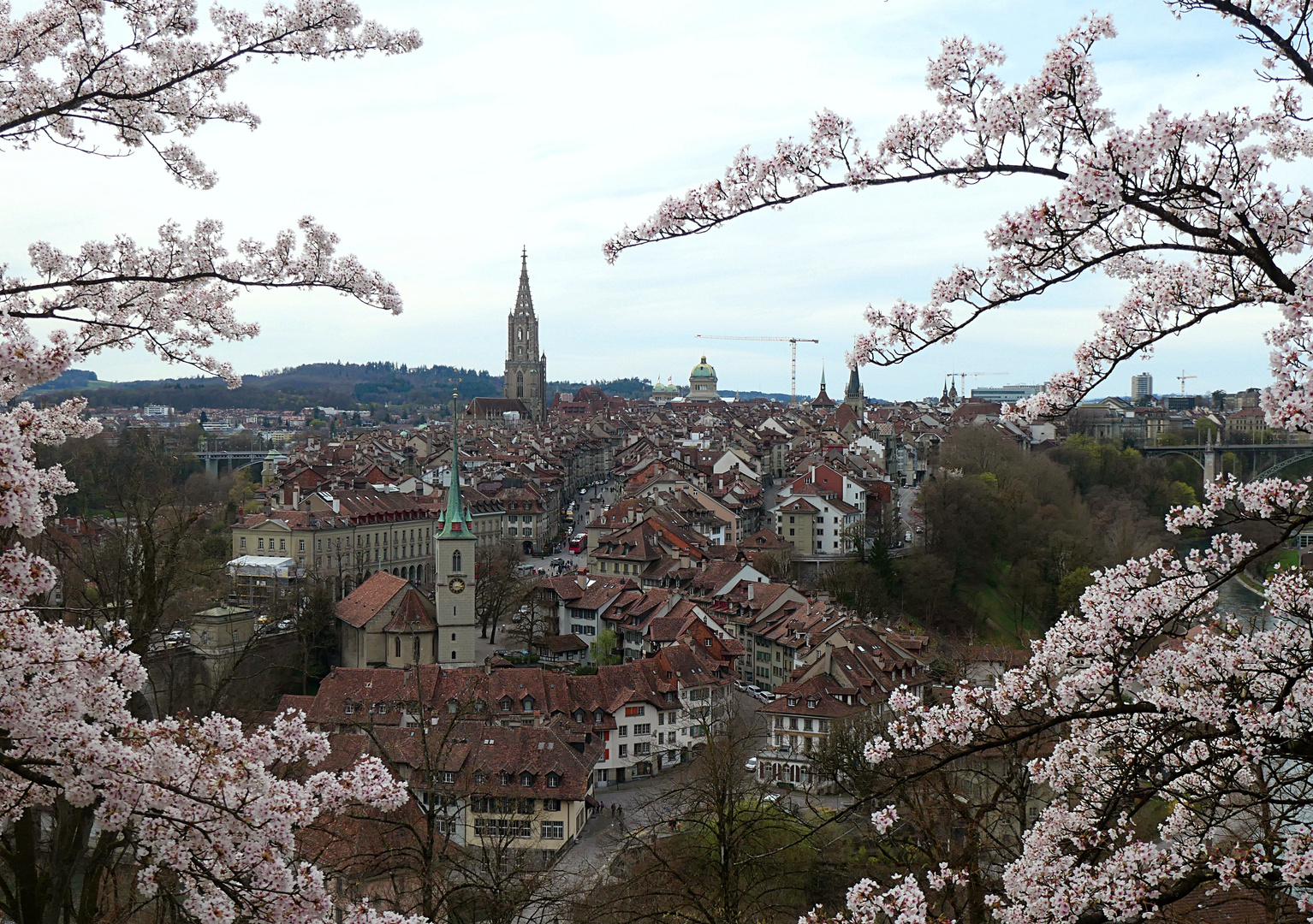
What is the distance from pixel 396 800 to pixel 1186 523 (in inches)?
142

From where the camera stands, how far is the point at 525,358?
→ 14375 cm

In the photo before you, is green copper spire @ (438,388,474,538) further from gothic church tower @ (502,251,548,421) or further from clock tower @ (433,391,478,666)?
gothic church tower @ (502,251,548,421)

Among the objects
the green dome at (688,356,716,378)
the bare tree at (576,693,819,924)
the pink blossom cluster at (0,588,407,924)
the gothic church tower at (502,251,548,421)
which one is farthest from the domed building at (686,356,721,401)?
the pink blossom cluster at (0,588,407,924)

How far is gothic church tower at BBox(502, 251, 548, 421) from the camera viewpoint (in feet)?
470

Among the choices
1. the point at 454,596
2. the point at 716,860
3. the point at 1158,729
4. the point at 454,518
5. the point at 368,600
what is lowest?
the point at 368,600

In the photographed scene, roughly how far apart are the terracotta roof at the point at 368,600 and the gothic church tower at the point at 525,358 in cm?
10194

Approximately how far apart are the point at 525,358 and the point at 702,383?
5790 cm

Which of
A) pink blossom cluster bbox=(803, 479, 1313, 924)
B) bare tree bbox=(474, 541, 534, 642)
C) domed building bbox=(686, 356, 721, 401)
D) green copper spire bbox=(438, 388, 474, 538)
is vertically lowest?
bare tree bbox=(474, 541, 534, 642)

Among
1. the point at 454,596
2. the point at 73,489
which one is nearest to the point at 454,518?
the point at 454,596

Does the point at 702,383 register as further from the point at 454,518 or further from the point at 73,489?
the point at 73,489

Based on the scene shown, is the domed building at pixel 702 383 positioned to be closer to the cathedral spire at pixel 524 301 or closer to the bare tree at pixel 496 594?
the cathedral spire at pixel 524 301

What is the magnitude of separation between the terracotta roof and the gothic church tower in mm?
101935

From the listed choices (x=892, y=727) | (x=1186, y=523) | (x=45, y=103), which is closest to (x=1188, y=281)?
(x=1186, y=523)

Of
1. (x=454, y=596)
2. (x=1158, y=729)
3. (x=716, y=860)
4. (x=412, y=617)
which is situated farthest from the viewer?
(x=454, y=596)
